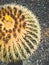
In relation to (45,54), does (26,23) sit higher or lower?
higher

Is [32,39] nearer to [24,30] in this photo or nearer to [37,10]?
[24,30]

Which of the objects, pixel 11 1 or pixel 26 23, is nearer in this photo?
pixel 26 23

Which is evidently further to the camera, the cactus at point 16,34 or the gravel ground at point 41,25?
the gravel ground at point 41,25

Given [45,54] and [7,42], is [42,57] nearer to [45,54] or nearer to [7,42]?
[45,54]

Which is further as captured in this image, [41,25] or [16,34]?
[41,25]

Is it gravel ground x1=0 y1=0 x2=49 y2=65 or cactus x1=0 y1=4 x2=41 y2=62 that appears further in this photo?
gravel ground x1=0 y1=0 x2=49 y2=65

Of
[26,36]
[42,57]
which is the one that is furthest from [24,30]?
[42,57]

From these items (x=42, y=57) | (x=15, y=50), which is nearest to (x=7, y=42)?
(x=15, y=50)
